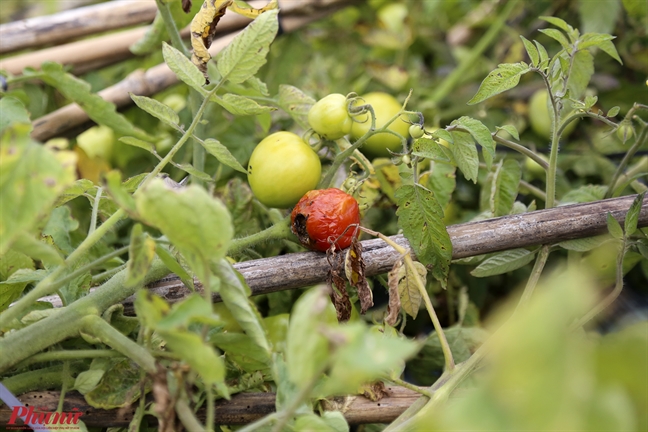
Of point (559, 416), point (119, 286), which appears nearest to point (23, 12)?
point (119, 286)

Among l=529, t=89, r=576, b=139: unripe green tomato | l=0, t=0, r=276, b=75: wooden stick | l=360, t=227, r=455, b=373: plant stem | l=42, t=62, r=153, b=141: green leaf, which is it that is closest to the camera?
l=360, t=227, r=455, b=373: plant stem

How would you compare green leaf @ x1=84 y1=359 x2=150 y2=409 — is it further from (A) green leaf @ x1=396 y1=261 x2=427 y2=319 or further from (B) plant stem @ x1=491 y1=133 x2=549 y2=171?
(B) plant stem @ x1=491 y1=133 x2=549 y2=171

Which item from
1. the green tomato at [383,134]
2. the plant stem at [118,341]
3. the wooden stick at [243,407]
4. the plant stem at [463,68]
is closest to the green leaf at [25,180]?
the plant stem at [118,341]

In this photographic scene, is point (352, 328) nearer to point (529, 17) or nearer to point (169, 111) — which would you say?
point (169, 111)

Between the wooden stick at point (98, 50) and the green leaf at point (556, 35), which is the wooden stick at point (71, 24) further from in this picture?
the green leaf at point (556, 35)

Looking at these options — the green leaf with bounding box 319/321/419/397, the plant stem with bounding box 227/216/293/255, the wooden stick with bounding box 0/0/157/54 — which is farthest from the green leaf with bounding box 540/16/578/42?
the wooden stick with bounding box 0/0/157/54

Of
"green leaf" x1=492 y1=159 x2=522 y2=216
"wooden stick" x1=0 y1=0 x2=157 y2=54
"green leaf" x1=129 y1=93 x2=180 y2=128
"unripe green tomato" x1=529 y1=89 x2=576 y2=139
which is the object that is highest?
"wooden stick" x1=0 y1=0 x2=157 y2=54

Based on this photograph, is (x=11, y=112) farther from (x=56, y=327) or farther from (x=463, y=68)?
(x=463, y=68)
